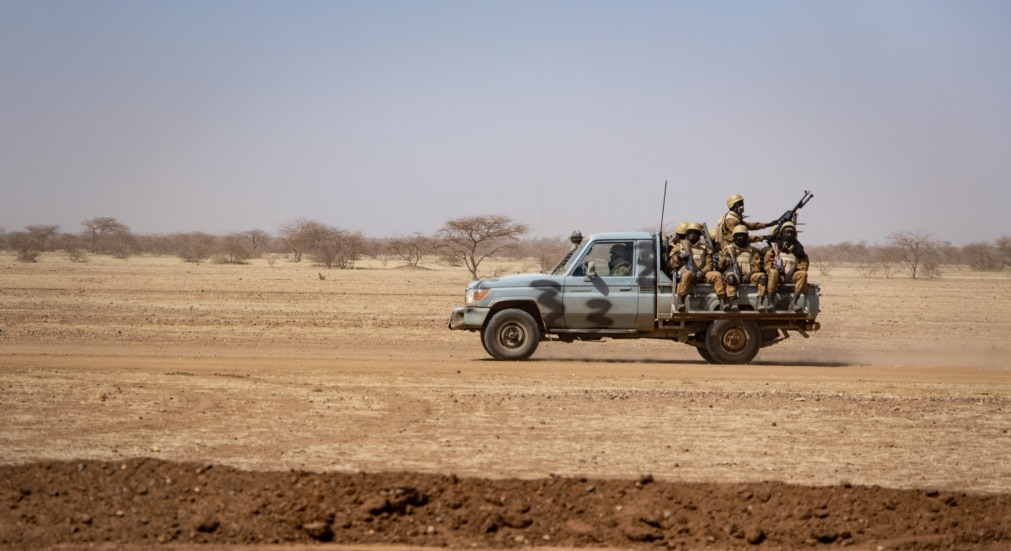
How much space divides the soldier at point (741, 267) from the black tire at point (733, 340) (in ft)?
1.50

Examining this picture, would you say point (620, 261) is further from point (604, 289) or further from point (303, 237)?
point (303, 237)

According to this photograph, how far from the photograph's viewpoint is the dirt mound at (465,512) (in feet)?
26.5

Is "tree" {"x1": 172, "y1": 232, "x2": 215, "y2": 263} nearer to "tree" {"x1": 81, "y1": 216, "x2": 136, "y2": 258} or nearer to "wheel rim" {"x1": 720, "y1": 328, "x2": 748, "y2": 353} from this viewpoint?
"tree" {"x1": 81, "y1": 216, "x2": 136, "y2": 258}

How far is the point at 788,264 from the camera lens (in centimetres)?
1656

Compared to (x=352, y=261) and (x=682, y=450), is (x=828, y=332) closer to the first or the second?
(x=682, y=450)

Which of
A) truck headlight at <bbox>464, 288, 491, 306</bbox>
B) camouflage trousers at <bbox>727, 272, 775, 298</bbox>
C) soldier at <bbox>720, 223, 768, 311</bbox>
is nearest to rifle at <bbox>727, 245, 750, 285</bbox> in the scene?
soldier at <bbox>720, 223, 768, 311</bbox>

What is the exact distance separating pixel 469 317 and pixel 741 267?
14.4ft

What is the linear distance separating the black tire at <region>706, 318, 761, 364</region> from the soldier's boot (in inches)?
28.3

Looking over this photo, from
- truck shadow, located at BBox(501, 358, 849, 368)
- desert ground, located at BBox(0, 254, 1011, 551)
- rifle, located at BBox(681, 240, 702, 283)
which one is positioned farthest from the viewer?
truck shadow, located at BBox(501, 358, 849, 368)

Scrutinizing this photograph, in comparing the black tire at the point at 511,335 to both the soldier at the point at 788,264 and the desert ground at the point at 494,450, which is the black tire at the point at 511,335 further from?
the soldier at the point at 788,264

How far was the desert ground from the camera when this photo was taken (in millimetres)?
8180

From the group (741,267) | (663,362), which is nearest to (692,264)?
(741,267)

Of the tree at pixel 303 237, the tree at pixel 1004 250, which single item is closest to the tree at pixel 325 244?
the tree at pixel 303 237

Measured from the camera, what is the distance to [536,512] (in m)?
8.40
